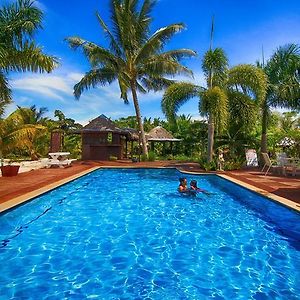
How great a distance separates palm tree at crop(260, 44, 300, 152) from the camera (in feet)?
55.3

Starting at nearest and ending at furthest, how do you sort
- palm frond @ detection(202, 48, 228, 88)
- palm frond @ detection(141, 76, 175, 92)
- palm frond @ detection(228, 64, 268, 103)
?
1. palm frond @ detection(228, 64, 268, 103)
2. palm frond @ detection(202, 48, 228, 88)
3. palm frond @ detection(141, 76, 175, 92)

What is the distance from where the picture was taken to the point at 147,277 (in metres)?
4.52

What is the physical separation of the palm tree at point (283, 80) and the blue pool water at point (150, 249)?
9.13 m

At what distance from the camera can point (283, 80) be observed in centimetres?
1842

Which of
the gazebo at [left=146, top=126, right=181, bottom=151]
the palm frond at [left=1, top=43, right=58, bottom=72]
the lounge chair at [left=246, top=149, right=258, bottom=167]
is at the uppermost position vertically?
the palm frond at [left=1, top=43, right=58, bottom=72]

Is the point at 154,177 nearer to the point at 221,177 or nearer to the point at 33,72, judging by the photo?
the point at 221,177

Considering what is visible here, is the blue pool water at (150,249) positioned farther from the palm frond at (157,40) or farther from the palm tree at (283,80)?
the palm frond at (157,40)

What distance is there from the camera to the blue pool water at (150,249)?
415 cm

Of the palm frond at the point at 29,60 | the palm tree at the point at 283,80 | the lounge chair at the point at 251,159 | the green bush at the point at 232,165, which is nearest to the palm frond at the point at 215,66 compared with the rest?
the palm tree at the point at 283,80

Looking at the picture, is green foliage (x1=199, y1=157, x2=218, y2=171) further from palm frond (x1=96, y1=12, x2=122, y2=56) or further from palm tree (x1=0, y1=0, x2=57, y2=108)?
palm frond (x1=96, y1=12, x2=122, y2=56)

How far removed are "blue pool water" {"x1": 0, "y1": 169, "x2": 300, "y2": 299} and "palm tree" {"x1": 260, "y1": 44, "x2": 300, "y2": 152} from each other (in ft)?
A: 30.0

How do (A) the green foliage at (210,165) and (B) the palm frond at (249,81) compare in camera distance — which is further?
(A) the green foliage at (210,165)

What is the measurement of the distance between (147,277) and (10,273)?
194 centimetres

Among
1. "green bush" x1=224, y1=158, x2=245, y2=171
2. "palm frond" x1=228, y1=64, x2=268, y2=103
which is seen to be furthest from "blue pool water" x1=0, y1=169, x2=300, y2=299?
"palm frond" x1=228, y1=64, x2=268, y2=103
